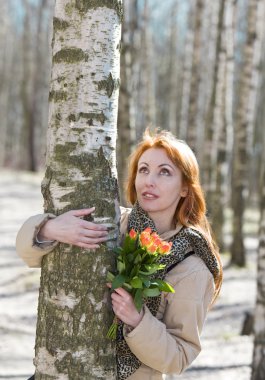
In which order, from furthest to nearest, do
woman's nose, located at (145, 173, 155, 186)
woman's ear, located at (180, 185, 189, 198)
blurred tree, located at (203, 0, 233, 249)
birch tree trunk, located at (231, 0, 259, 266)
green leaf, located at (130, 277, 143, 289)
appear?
1. blurred tree, located at (203, 0, 233, 249)
2. birch tree trunk, located at (231, 0, 259, 266)
3. woman's ear, located at (180, 185, 189, 198)
4. woman's nose, located at (145, 173, 155, 186)
5. green leaf, located at (130, 277, 143, 289)

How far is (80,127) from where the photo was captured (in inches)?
99.6

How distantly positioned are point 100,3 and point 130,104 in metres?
6.43

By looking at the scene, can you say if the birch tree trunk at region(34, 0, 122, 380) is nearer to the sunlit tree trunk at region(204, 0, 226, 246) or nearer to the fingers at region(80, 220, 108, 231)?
the fingers at region(80, 220, 108, 231)

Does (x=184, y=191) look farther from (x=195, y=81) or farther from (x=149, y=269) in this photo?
(x=195, y=81)

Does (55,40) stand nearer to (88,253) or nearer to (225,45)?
(88,253)

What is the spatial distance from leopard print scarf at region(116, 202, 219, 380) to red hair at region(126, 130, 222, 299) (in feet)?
0.16

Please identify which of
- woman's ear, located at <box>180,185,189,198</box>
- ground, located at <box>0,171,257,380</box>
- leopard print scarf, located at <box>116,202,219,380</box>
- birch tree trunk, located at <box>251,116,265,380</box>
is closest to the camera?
leopard print scarf, located at <box>116,202,219,380</box>

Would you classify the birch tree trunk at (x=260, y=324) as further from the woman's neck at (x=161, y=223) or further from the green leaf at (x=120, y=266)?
the green leaf at (x=120, y=266)

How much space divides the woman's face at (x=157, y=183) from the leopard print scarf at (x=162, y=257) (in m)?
0.06

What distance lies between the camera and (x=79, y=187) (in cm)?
253

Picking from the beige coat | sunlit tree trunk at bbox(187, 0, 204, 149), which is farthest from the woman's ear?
sunlit tree trunk at bbox(187, 0, 204, 149)

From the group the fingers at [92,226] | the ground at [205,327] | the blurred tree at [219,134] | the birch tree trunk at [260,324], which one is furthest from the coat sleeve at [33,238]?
the blurred tree at [219,134]

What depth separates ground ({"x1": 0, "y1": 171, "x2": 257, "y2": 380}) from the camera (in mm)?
6117

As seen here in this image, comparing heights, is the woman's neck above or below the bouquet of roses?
above
